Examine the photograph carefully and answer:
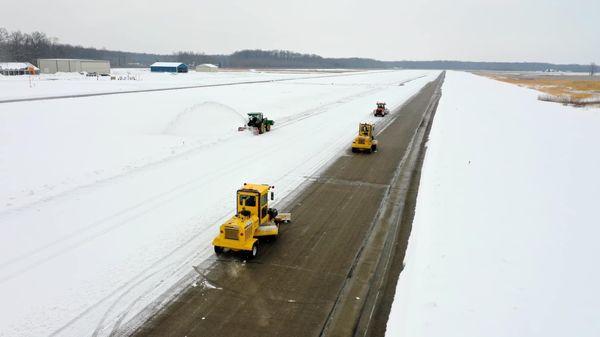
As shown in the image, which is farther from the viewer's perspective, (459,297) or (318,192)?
(318,192)

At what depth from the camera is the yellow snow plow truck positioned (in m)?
12.5

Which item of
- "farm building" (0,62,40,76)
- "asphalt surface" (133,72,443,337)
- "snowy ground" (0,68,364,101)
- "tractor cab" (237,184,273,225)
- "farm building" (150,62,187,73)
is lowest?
"asphalt surface" (133,72,443,337)

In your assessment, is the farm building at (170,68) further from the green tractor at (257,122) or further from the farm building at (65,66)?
the green tractor at (257,122)

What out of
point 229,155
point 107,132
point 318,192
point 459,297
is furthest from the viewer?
point 107,132

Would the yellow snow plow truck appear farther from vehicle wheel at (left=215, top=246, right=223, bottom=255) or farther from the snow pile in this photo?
the snow pile

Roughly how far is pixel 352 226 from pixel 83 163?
15815mm

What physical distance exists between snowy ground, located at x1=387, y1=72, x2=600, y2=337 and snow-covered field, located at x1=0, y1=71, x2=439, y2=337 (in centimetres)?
658

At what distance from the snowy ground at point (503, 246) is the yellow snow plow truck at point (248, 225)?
452 centimetres

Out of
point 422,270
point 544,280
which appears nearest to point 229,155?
point 422,270

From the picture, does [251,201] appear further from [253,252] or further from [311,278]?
[311,278]

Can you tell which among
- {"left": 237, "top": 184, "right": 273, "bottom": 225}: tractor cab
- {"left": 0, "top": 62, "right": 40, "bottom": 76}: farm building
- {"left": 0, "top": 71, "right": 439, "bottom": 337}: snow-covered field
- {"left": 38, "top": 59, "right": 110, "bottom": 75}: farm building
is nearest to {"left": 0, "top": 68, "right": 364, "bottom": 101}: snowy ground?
{"left": 0, "top": 62, "right": 40, "bottom": 76}: farm building

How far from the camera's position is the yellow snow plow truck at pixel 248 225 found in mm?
12516

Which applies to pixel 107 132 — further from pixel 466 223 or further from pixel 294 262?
pixel 466 223

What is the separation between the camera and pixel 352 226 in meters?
15.5
